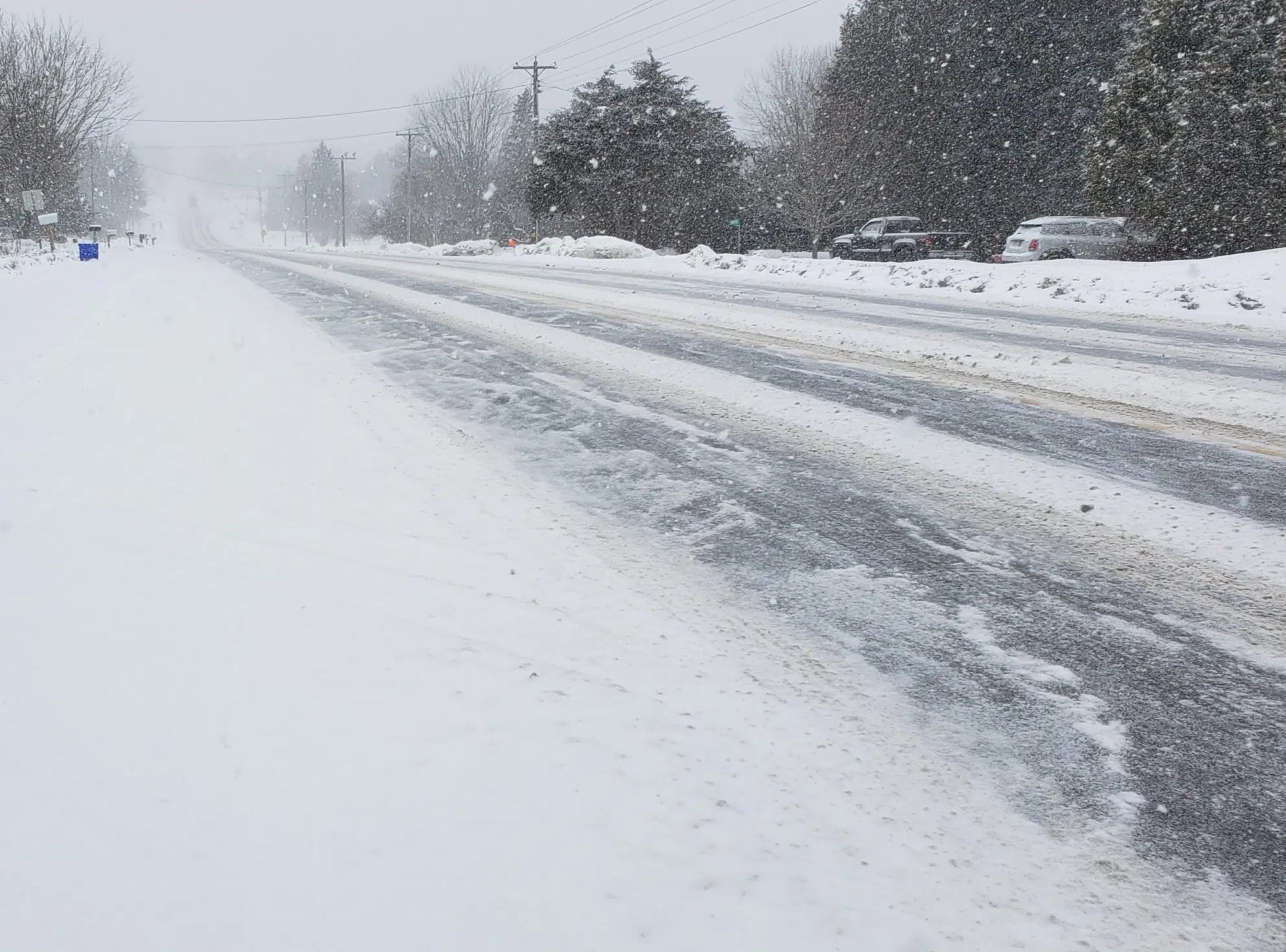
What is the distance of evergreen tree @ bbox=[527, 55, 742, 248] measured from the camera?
3291cm

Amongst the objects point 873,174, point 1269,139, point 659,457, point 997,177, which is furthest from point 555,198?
point 659,457

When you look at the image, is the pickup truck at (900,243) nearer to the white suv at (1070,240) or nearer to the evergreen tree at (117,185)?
the white suv at (1070,240)

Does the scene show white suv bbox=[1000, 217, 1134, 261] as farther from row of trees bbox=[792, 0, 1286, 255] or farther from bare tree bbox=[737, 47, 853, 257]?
bare tree bbox=[737, 47, 853, 257]

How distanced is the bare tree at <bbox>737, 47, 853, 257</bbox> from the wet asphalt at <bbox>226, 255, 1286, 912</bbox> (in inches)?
1102

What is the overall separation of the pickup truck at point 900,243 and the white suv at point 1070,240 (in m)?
4.53

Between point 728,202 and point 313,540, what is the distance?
35.8 meters

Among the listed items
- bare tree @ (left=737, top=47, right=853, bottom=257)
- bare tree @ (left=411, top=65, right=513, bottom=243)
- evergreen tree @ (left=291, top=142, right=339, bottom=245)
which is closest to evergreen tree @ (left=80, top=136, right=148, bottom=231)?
evergreen tree @ (left=291, top=142, right=339, bottom=245)

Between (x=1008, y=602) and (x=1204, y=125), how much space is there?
19.6 metres

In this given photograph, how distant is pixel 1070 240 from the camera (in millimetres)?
19578

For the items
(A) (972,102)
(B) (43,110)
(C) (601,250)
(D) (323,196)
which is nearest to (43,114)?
(B) (43,110)

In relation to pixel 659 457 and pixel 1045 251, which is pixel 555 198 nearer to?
pixel 1045 251

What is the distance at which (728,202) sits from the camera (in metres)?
36.2

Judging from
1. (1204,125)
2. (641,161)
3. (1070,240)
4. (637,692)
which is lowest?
(637,692)

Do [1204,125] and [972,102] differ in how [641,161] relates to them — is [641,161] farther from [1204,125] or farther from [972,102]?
[1204,125]
